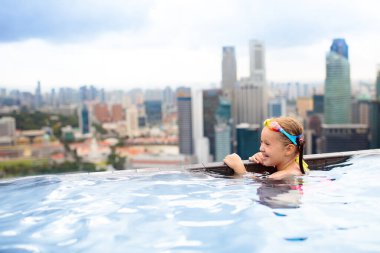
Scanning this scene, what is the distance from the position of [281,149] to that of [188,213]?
82 centimetres

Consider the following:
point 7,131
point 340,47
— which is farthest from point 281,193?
point 340,47

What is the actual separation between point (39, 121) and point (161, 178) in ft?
117

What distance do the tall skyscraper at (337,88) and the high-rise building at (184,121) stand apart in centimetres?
1228

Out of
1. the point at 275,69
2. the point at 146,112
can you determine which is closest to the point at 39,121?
the point at 146,112

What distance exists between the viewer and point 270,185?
92.0 inches

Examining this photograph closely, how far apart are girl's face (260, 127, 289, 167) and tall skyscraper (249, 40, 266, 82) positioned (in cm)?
3931

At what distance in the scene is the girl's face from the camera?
96.3 inches

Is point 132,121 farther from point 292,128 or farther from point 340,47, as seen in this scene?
point 292,128

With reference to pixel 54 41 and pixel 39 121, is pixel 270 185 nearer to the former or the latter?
pixel 54 41

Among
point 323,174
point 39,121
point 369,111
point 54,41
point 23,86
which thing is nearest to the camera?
point 323,174

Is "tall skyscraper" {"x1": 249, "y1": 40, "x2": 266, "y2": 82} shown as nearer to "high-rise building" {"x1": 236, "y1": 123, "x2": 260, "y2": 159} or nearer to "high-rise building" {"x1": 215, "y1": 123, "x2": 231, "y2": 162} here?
"high-rise building" {"x1": 236, "y1": 123, "x2": 260, "y2": 159}

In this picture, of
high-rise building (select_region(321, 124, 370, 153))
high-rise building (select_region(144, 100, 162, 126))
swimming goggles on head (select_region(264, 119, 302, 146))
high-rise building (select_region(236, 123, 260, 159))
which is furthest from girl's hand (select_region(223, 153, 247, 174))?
high-rise building (select_region(144, 100, 162, 126))

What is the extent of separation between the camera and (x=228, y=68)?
40719 mm

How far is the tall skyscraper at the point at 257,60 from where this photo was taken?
41.1 meters
